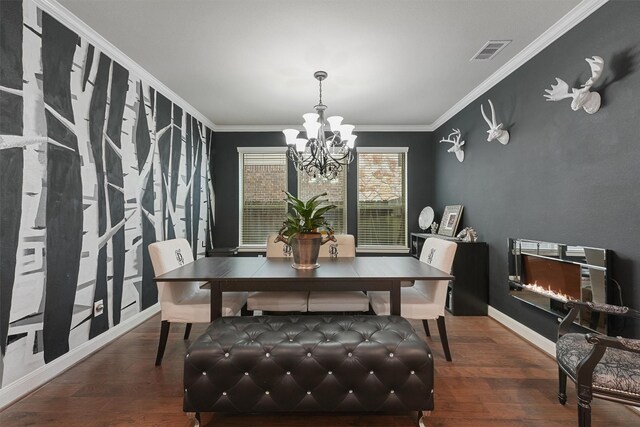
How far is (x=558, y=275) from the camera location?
95.3 inches

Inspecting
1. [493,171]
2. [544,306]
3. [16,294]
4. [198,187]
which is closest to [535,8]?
[493,171]

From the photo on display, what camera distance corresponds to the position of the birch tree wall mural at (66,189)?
189cm

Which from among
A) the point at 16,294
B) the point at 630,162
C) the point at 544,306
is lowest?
the point at 544,306

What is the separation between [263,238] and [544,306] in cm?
404

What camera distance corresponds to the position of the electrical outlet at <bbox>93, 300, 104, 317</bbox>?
2.57 m

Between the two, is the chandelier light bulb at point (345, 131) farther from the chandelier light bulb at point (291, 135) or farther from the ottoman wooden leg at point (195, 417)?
the ottoman wooden leg at point (195, 417)

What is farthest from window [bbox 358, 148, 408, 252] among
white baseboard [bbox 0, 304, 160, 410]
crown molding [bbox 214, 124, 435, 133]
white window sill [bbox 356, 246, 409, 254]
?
white baseboard [bbox 0, 304, 160, 410]

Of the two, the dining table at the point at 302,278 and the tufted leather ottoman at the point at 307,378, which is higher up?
the dining table at the point at 302,278

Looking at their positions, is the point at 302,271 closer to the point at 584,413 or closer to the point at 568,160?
the point at 584,413

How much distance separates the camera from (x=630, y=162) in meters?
1.89

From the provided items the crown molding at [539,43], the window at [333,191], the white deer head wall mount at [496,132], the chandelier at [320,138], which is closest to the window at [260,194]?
the window at [333,191]

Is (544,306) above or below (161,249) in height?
below

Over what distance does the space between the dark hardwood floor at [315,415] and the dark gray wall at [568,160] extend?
1.83ft

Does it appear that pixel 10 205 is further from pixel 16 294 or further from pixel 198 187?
pixel 198 187
